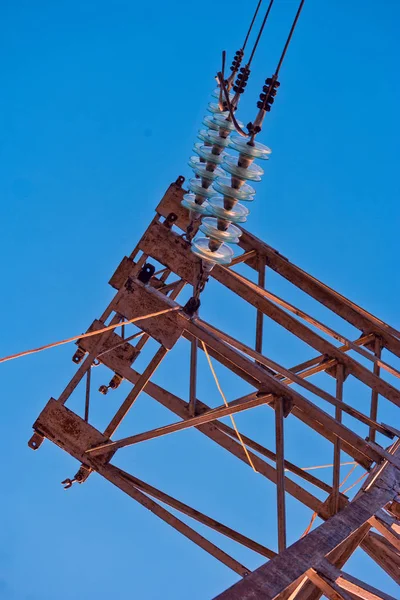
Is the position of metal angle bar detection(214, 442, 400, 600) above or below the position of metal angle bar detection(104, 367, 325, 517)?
below

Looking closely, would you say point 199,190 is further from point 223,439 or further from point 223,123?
point 223,439

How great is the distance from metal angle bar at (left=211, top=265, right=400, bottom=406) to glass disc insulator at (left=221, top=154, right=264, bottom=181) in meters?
2.71

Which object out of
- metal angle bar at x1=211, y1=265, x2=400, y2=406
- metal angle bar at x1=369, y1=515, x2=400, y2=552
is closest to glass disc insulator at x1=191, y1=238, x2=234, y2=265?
metal angle bar at x1=211, y1=265, x2=400, y2=406

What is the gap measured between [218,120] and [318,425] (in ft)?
11.2

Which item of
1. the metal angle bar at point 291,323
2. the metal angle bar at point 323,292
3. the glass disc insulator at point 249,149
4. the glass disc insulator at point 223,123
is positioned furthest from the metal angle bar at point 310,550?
the metal angle bar at point 323,292

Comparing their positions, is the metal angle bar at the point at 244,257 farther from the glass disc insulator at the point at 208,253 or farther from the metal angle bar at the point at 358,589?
→ the metal angle bar at the point at 358,589

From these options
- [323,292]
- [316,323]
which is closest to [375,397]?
[316,323]

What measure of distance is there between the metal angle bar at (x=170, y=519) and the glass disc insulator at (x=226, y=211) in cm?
297

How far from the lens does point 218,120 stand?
993 cm

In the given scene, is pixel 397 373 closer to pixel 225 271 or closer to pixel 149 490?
pixel 225 271

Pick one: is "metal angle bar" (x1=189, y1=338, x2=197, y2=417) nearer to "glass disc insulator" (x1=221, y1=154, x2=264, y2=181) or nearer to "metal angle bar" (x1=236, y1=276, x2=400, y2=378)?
"metal angle bar" (x1=236, y1=276, x2=400, y2=378)

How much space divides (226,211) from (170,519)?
320 centimetres

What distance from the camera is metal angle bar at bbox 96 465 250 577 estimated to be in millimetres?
9148

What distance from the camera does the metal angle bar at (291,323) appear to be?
10461 millimetres
